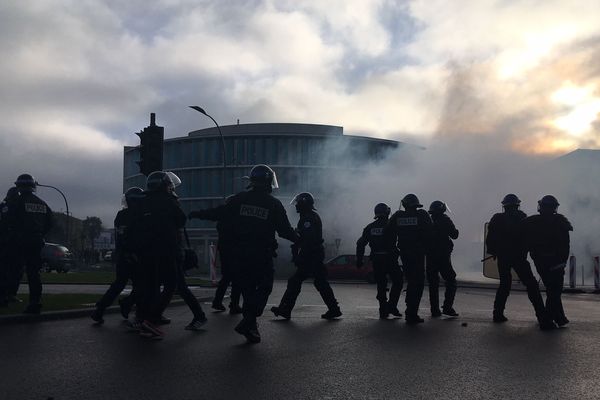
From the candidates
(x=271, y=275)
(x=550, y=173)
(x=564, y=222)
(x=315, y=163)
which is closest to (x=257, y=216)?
(x=271, y=275)

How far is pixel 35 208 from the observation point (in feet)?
29.3

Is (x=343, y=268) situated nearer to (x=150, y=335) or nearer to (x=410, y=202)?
(x=410, y=202)

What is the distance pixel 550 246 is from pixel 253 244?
14.5 feet

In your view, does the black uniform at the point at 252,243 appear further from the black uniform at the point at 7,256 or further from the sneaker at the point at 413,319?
the black uniform at the point at 7,256

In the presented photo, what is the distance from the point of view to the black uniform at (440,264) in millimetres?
10383

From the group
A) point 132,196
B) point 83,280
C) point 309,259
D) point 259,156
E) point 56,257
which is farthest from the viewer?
point 259,156

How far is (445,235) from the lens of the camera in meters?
10.7

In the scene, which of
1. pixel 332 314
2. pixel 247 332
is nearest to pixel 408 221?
pixel 332 314

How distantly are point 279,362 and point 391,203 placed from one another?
35.1 meters

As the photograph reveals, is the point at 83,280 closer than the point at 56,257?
Yes

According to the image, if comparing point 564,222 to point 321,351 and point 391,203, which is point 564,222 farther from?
point 391,203

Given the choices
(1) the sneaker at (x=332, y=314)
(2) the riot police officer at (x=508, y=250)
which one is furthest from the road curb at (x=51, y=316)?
(2) the riot police officer at (x=508, y=250)

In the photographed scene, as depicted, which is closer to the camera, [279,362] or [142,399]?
[142,399]

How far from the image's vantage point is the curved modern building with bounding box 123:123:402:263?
2480 inches
